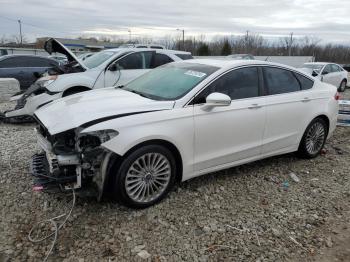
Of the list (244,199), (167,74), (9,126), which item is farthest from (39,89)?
(244,199)

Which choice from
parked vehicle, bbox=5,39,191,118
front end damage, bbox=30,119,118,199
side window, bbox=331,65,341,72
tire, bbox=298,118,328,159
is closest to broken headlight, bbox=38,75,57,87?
parked vehicle, bbox=5,39,191,118

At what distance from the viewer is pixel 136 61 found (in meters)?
8.27

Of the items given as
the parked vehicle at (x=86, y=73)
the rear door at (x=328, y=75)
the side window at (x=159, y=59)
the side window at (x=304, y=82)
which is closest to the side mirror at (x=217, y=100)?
the side window at (x=304, y=82)

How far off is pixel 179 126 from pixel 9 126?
16.6ft

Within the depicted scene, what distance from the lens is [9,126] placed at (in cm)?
731

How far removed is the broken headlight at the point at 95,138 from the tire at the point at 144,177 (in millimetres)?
286

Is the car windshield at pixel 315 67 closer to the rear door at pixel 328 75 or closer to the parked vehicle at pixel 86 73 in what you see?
the rear door at pixel 328 75

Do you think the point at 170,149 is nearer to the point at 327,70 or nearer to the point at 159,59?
the point at 159,59

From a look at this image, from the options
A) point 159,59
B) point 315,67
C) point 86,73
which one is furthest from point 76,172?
point 315,67

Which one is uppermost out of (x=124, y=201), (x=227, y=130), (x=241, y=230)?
(x=227, y=130)

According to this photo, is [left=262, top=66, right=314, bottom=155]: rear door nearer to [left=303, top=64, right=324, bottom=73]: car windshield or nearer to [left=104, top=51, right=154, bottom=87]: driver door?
[left=104, top=51, right=154, bottom=87]: driver door

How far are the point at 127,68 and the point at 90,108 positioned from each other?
4.52 metres

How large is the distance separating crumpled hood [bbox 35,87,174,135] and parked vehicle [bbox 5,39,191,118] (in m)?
2.60

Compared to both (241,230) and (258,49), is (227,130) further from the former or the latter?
(258,49)
